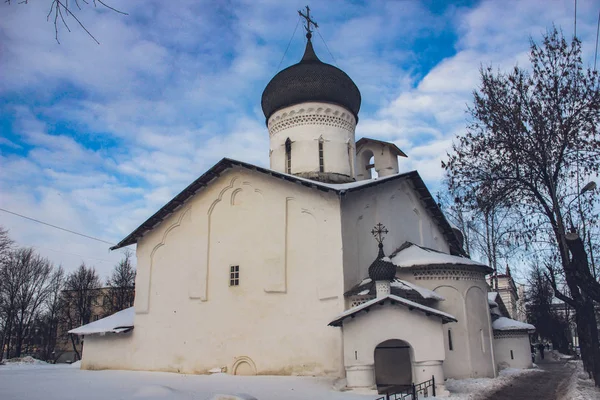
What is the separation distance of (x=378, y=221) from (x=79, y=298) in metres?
23.2

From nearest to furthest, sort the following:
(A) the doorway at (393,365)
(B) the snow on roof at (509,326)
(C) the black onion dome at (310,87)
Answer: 1. (A) the doorway at (393,365)
2. (C) the black onion dome at (310,87)
3. (B) the snow on roof at (509,326)

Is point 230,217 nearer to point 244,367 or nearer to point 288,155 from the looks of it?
point 288,155

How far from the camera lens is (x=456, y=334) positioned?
13.8 m

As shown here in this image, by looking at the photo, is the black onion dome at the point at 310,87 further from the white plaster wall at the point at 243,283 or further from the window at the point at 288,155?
the white plaster wall at the point at 243,283

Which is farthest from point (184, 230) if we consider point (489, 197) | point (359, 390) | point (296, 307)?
point (489, 197)

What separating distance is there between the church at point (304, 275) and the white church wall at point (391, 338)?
2 centimetres

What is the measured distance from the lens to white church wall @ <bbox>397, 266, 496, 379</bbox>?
1361 cm

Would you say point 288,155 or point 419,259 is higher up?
point 288,155

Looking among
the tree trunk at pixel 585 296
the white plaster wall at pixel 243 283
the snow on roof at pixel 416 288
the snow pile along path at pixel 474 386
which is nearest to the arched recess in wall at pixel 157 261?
the white plaster wall at pixel 243 283

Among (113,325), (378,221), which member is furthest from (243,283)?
(113,325)

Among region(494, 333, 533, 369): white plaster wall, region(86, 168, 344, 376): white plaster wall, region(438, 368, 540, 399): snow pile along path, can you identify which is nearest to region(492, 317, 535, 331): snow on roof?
region(494, 333, 533, 369): white plaster wall

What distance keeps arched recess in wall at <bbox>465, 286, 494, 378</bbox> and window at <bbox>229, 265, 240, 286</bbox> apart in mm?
6818

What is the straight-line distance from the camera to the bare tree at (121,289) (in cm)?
2947

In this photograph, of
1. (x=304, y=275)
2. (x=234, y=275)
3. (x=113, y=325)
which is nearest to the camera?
(x=304, y=275)
